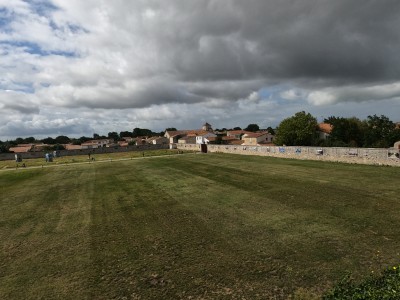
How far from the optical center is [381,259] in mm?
7465

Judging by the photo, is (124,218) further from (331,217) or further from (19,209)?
(331,217)

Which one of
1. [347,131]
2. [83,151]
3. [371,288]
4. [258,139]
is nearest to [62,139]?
[83,151]

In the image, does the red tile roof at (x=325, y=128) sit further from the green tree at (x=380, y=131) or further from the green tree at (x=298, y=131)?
the green tree at (x=380, y=131)

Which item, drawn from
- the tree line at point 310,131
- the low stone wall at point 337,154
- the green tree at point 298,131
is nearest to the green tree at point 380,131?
the tree line at point 310,131

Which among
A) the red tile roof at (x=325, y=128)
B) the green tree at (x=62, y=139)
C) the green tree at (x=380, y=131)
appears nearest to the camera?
the green tree at (x=380, y=131)

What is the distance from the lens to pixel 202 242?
949 cm

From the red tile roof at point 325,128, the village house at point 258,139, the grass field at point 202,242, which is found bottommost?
the grass field at point 202,242

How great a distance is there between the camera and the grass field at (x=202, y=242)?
6.97 metres

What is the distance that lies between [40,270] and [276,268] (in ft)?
21.3

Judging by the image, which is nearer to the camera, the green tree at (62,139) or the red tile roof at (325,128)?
the red tile roof at (325,128)

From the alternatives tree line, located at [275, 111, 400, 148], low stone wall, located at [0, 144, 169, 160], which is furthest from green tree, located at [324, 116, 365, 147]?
low stone wall, located at [0, 144, 169, 160]

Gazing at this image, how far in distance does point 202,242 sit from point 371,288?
15.9 feet

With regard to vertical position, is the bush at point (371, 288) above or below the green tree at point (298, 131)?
below

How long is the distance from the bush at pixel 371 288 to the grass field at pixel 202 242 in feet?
0.84
